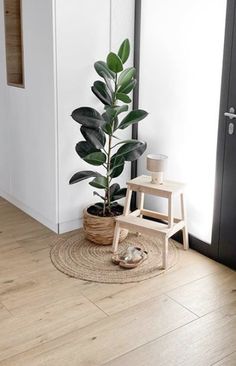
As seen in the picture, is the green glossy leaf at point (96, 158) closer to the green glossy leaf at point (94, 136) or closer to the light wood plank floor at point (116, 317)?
the green glossy leaf at point (94, 136)

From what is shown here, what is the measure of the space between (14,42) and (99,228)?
161cm

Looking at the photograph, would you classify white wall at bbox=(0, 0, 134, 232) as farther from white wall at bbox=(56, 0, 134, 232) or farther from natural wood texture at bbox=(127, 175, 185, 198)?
natural wood texture at bbox=(127, 175, 185, 198)

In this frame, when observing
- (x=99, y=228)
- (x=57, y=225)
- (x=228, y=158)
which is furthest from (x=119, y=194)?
(x=228, y=158)

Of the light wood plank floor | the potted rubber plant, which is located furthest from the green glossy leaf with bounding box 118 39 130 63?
the light wood plank floor

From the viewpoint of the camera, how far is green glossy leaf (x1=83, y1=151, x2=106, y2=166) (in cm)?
285

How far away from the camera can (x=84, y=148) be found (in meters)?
2.94

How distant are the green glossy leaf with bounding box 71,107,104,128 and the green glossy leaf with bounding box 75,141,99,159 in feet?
0.43

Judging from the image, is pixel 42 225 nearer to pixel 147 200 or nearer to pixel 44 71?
pixel 147 200

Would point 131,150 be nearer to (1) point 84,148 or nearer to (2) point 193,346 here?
(1) point 84,148

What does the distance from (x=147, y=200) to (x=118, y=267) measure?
0.78 m

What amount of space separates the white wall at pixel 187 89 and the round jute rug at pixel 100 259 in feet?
1.05

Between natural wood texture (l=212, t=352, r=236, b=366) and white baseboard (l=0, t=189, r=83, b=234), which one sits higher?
white baseboard (l=0, t=189, r=83, b=234)

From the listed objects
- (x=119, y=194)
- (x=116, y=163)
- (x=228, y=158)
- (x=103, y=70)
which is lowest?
A: (x=119, y=194)

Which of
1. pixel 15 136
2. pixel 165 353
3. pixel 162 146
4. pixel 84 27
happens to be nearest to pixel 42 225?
pixel 15 136
